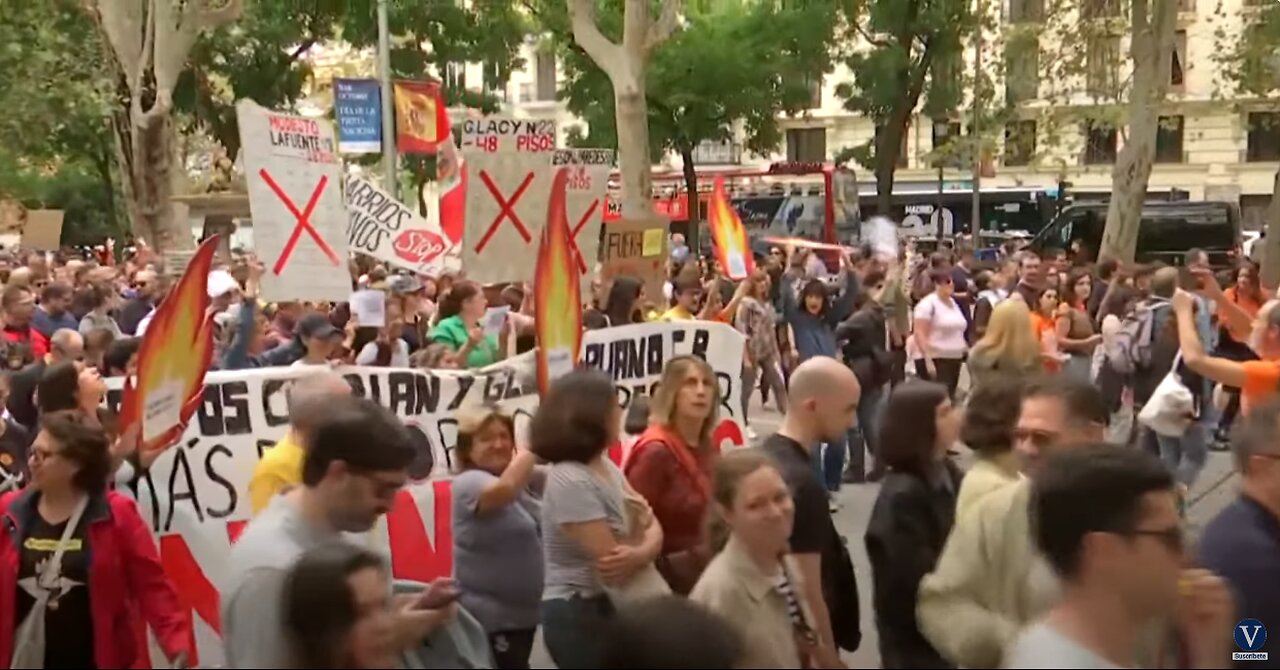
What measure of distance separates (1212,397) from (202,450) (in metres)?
7.01

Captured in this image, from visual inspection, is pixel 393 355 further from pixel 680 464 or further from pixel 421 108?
pixel 421 108

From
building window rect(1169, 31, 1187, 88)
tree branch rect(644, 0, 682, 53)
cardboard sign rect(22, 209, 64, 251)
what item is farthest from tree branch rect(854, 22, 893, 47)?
cardboard sign rect(22, 209, 64, 251)

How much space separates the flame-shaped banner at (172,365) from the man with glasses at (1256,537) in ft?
10.5

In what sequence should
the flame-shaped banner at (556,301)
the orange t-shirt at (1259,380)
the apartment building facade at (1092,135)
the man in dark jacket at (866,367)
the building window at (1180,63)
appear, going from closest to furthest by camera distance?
the flame-shaped banner at (556,301) → the orange t-shirt at (1259,380) → the man in dark jacket at (866,367) → the apartment building facade at (1092,135) → the building window at (1180,63)

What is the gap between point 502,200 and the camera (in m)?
7.80

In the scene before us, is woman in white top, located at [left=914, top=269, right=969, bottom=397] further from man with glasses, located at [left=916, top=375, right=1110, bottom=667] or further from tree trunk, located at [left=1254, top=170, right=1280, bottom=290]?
tree trunk, located at [left=1254, top=170, right=1280, bottom=290]

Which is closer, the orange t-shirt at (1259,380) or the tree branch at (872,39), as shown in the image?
the orange t-shirt at (1259,380)

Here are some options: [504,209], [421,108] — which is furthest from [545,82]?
[504,209]

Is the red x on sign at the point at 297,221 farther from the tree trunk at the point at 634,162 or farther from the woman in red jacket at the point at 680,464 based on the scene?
the tree trunk at the point at 634,162

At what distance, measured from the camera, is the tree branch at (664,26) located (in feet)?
66.3

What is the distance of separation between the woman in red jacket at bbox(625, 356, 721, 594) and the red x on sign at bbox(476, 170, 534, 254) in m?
2.98

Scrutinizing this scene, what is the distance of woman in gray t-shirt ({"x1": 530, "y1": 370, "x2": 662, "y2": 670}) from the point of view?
411cm

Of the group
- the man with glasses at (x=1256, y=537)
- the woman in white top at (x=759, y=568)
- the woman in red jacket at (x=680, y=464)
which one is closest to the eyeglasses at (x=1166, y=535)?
the woman in white top at (x=759, y=568)

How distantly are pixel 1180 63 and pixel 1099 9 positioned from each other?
1020 inches
